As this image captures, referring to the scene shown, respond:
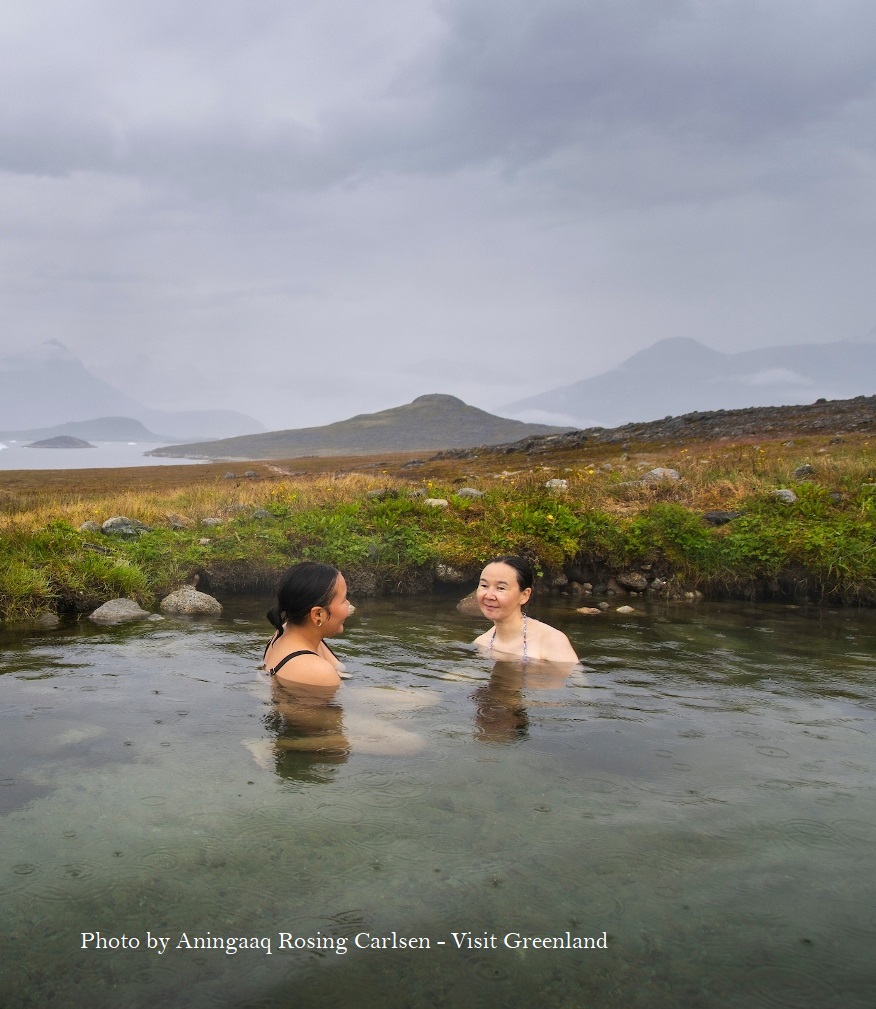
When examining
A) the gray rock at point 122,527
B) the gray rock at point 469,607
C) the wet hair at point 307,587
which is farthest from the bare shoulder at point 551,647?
the gray rock at point 122,527

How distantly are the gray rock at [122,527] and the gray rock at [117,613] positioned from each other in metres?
2.91

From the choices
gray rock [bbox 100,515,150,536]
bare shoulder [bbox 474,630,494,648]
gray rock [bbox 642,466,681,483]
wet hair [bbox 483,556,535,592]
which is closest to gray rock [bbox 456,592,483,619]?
bare shoulder [bbox 474,630,494,648]

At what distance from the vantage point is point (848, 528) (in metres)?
11.5

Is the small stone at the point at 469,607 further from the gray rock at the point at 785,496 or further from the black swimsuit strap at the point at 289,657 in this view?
the gray rock at the point at 785,496

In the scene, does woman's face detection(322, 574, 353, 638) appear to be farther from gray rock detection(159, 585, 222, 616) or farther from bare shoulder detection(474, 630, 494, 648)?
gray rock detection(159, 585, 222, 616)

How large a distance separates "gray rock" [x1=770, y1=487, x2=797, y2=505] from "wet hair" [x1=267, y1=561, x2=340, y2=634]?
9.64 m

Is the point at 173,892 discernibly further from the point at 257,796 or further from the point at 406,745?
the point at 406,745

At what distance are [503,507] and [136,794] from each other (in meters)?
9.36

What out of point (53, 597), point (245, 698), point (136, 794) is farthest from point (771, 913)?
point (53, 597)

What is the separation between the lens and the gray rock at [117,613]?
955 cm

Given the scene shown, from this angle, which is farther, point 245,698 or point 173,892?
point 245,698

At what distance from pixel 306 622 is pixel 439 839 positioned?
2537 millimetres

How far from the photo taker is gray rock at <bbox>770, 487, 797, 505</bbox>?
12.9 meters

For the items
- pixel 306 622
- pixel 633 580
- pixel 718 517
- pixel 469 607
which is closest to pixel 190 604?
pixel 469 607
